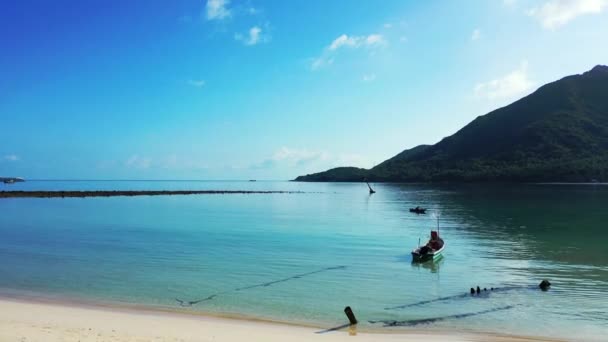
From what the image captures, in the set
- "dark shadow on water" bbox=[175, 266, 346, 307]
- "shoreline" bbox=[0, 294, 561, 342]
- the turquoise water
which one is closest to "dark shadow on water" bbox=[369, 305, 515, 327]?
the turquoise water

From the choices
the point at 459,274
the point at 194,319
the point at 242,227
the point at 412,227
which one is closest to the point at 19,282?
the point at 194,319

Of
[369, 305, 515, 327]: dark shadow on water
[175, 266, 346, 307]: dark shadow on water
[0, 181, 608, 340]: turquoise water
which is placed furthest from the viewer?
[175, 266, 346, 307]: dark shadow on water

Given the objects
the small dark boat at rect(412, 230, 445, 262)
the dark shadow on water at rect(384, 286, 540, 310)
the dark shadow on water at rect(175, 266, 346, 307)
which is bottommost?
the dark shadow on water at rect(384, 286, 540, 310)

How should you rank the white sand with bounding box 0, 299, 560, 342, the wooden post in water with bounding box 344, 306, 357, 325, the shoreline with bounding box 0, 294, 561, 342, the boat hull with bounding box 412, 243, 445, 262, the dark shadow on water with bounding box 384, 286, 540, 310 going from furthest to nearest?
the boat hull with bounding box 412, 243, 445, 262
the dark shadow on water with bounding box 384, 286, 540, 310
the wooden post in water with bounding box 344, 306, 357, 325
the shoreline with bounding box 0, 294, 561, 342
the white sand with bounding box 0, 299, 560, 342

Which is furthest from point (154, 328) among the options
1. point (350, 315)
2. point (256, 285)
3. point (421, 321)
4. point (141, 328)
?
point (421, 321)

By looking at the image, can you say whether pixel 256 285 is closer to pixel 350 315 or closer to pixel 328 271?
pixel 328 271

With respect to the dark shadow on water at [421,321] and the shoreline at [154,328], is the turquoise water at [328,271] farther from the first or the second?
the shoreline at [154,328]

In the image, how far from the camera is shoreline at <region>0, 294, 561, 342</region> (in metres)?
14.3

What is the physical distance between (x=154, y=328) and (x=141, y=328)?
441 millimetres

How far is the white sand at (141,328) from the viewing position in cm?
1405

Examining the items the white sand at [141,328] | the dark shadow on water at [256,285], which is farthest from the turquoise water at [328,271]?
the white sand at [141,328]

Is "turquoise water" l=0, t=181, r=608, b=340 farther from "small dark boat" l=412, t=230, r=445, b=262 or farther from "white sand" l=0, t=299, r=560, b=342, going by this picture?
"white sand" l=0, t=299, r=560, b=342

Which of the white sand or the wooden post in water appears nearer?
the white sand

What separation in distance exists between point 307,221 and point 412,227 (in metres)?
15.8
